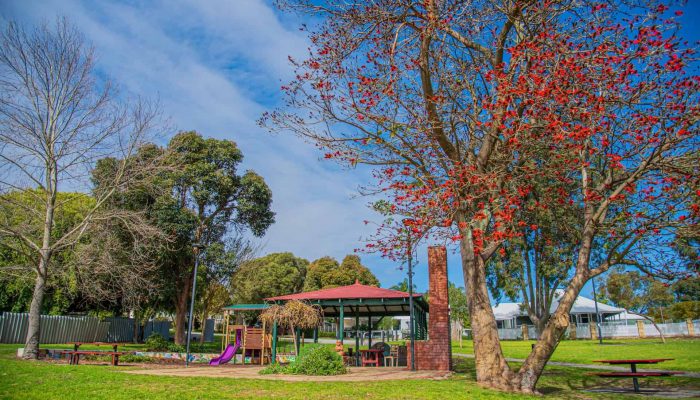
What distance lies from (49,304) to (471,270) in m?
25.8

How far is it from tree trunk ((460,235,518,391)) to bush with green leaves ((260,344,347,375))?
4.28 metres

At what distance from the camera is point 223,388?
27.3ft

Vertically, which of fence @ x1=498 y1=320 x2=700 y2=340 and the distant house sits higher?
the distant house

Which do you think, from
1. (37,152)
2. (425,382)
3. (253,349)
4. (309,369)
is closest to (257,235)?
(253,349)

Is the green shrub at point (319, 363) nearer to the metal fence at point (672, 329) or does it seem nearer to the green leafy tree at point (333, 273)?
the green leafy tree at point (333, 273)

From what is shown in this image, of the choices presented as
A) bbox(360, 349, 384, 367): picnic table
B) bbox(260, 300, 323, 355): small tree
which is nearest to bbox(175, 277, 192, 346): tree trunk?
bbox(260, 300, 323, 355): small tree

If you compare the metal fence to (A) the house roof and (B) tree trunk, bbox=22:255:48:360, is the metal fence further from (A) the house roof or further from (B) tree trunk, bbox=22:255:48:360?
(B) tree trunk, bbox=22:255:48:360

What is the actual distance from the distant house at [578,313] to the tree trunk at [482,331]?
38.6 meters

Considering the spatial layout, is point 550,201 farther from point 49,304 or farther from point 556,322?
point 49,304

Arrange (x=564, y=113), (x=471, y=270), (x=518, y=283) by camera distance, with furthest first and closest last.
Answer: (x=518, y=283), (x=471, y=270), (x=564, y=113)

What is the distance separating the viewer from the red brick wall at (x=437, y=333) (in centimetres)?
1355

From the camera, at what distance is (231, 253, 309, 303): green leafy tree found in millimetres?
40616

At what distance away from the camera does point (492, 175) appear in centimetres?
802

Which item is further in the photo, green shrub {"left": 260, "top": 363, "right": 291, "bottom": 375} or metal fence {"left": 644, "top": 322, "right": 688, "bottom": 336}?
metal fence {"left": 644, "top": 322, "right": 688, "bottom": 336}
